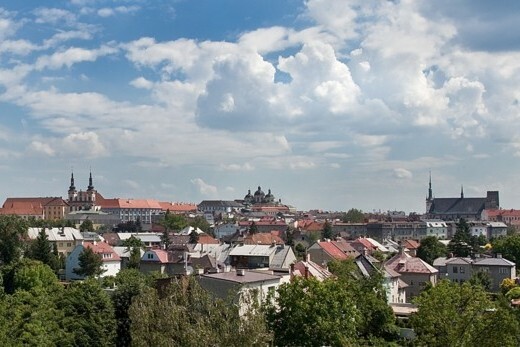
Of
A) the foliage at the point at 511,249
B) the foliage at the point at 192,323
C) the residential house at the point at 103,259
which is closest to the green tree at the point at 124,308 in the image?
the foliage at the point at 192,323

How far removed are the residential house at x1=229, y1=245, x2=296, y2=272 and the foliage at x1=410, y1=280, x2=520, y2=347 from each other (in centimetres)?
3896

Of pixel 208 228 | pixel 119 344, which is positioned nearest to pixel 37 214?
pixel 208 228

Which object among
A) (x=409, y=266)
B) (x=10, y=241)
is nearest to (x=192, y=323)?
(x=409, y=266)

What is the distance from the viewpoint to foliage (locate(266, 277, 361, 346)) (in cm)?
3206

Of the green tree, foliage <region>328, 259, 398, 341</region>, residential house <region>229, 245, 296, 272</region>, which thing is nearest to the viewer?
foliage <region>328, 259, 398, 341</region>

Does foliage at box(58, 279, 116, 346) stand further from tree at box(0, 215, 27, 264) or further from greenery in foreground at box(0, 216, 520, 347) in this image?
tree at box(0, 215, 27, 264)

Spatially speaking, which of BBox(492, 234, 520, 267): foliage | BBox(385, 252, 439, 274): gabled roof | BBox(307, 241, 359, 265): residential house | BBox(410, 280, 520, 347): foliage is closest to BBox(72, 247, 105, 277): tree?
BBox(307, 241, 359, 265): residential house

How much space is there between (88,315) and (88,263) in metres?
39.6

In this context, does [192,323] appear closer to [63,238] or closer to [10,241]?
[10,241]

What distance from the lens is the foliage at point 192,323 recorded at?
73.3ft

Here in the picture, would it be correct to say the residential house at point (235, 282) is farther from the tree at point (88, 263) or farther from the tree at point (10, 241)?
the tree at point (10, 241)

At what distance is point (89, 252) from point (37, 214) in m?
118

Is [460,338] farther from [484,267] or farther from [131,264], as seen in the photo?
[131,264]

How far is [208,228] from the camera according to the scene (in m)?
158
